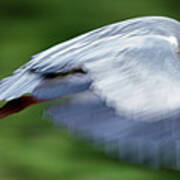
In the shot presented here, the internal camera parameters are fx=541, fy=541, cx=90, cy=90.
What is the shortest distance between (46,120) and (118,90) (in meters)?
1.17

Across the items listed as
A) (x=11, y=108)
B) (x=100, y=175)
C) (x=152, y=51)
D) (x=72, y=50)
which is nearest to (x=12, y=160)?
(x=100, y=175)

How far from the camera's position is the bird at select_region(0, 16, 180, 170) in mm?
1086

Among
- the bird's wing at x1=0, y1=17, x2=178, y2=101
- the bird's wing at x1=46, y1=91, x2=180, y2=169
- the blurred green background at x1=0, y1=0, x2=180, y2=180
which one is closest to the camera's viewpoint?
the bird's wing at x1=46, y1=91, x2=180, y2=169

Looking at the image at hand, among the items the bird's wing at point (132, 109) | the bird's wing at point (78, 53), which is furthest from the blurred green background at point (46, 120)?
the bird's wing at point (132, 109)

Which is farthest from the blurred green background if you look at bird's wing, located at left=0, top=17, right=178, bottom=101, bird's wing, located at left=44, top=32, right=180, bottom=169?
bird's wing, located at left=44, top=32, right=180, bottom=169

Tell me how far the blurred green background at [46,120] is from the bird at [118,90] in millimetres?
955

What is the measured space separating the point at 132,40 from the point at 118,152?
1.21 feet

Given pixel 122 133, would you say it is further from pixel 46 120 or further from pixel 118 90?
pixel 46 120

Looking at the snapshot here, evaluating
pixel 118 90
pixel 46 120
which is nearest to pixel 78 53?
pixel 118 90

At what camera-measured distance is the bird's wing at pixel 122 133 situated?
1.06 metres

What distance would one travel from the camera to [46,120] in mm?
2291

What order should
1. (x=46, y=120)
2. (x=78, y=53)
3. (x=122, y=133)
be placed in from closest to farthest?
(x=122, y=133) < (x=78, y=53) < (x=46, y=120)

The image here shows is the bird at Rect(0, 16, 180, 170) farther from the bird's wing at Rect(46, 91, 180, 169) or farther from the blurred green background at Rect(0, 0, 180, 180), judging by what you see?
the blurred green background at Rect(0, 0, 180, 180)

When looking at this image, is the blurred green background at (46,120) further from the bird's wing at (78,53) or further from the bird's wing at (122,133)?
the bird's wing at (122,133)
